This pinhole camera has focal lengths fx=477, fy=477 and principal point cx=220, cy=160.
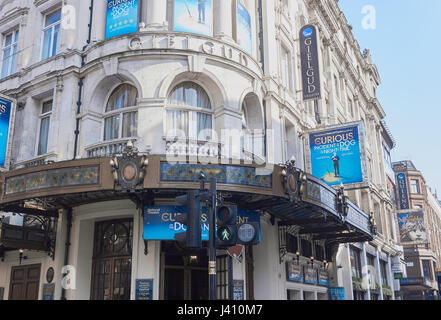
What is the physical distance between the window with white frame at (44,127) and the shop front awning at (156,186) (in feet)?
9.95

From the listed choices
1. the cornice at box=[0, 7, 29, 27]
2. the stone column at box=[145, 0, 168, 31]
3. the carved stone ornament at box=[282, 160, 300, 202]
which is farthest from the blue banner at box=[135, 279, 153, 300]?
the cornice at box=[0, 7, 29, 27]

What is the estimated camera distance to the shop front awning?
13109 millimetres

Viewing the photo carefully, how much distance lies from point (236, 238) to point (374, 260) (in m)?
27.9

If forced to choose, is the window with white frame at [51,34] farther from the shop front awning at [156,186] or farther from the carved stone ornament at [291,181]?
the carved stone ornament at [291,181]

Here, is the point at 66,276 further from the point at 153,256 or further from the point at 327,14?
the point at 327,14

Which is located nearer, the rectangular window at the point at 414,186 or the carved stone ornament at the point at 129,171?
the carved stone ornament at the point at 129,171

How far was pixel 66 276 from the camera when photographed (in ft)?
51.3

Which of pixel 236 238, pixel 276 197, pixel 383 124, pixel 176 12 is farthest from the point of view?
pixel 383 124

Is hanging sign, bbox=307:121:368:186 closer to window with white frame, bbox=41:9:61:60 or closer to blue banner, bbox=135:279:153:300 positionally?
blue banner, bbox=135:279:153:300

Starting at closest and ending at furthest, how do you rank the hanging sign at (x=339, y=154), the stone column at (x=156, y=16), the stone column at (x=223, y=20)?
the stone column at (x=156, y=16), the stone column at (x=223, y=20), the hanging sign at (x=339, y=154)

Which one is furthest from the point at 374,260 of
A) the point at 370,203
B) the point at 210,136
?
the point at 210,136

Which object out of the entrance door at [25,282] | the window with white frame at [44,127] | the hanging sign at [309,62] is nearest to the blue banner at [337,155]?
the hanging sign at [309,62]

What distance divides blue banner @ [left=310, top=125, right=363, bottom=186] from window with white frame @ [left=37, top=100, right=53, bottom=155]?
1106cm

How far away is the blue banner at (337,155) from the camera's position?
1995 cm
